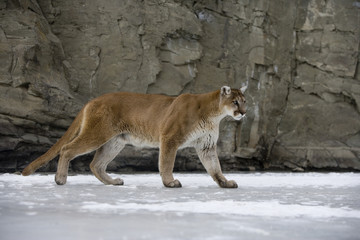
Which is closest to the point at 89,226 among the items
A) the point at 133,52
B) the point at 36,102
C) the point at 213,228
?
the point at 213,228

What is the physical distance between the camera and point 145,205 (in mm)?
3605

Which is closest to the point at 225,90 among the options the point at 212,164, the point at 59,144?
the point at 212,164

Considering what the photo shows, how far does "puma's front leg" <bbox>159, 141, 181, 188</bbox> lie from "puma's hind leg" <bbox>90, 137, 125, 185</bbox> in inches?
32.0

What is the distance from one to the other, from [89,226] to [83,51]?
7.99 metres

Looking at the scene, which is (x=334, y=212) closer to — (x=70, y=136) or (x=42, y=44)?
(x=70, y=136)

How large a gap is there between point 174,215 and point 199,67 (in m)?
7.92

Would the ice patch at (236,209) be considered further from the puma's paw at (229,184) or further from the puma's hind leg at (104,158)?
the puma's hind leg at (104,158)

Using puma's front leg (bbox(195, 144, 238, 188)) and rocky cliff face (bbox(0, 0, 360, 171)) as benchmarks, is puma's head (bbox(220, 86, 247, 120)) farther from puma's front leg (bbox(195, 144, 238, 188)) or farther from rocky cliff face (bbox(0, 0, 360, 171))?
rocky cliff face (bbox(0, 0, 360, 171))

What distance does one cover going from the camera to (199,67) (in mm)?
10852

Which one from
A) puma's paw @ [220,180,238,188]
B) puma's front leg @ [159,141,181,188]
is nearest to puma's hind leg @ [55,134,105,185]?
puma's front leg @ [159,141,181,188]

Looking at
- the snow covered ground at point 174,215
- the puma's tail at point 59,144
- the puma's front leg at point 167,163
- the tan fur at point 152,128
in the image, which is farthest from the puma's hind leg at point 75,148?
the snow covered ground at point 174,215

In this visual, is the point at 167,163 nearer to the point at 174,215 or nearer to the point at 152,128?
the point at 152,128

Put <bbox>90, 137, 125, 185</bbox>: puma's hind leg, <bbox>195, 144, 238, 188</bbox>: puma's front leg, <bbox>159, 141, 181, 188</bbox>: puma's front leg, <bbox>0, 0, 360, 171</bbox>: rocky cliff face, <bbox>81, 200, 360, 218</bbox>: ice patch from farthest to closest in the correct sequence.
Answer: <bbox>0, 0, 360, 171</bbox>: rocky cliff face < <bbox>90, 137, 125, 185</bbox>: puma's hind leg < <bbox>195, 144, 238, 188</bbox>: puma's front leg < <bbox>159, 141, 181, 188</bbox>: puma's front leg < <bbox>81, 200, 360, 218</bbox>: ice patch

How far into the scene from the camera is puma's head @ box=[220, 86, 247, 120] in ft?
19.1
